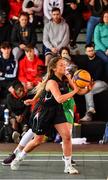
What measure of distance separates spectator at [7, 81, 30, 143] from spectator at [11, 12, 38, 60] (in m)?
1.56

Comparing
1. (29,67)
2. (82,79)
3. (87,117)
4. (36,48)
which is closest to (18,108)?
(29,67)

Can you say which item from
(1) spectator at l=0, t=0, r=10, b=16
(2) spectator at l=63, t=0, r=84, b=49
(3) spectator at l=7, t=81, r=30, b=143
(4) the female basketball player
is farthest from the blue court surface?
(1) spectator at l=0, t=0, r=10, b=16

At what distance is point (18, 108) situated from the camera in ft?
42.5

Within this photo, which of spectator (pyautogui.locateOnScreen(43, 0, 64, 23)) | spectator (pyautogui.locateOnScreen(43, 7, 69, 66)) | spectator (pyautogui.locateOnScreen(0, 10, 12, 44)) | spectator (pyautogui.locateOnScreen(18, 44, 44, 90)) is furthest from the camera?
spectator (pyautogui.locateOnScreen(43, 0, 64, 23))

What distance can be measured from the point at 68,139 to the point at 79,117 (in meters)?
4.59

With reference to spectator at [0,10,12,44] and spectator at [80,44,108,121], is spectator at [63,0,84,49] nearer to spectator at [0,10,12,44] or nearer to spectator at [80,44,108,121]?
spectator at [80,44,108,121]

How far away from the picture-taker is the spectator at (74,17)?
14945mm

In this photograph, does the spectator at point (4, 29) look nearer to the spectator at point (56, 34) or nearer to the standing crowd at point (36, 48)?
the standing crowd at point (36, 48)

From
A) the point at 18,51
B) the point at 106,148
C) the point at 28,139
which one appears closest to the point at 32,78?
the point at 18,51

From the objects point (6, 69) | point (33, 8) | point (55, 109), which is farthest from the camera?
point (33, 8)

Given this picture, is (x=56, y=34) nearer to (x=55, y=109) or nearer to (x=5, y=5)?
(x=5, y=5)

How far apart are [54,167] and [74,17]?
21.4ft

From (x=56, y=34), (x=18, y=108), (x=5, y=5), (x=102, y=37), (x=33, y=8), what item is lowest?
(x=18, y=108)

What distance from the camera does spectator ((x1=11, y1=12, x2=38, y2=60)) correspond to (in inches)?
Answer: 566
